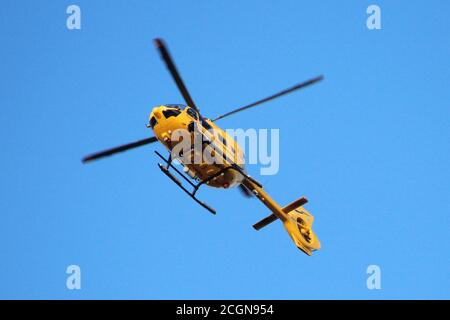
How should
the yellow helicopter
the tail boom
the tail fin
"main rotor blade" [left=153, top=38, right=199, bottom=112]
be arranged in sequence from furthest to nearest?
the tail fin → the tail boom → the yellow helicopter → "main rotor blade" [left=153, top=38, right=199, bottom=112]

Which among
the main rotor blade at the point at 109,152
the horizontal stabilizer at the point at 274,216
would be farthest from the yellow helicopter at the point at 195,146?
the horizontal stabilizer at the point at 274,216

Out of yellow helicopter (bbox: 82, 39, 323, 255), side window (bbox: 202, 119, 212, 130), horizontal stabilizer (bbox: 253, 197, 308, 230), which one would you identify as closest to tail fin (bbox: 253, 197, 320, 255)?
horizontal stabilizer (bbox: 253, 197, 308, 230)

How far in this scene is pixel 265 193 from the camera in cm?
2461

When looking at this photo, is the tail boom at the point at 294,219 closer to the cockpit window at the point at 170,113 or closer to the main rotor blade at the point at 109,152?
the cockpit window at the point at 170,113

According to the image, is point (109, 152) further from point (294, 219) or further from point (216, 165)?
point (294, 219)

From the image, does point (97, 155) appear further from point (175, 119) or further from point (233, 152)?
point (233, 152)

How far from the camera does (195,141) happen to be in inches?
862

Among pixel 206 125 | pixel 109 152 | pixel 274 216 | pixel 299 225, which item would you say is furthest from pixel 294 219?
pixel 109 152

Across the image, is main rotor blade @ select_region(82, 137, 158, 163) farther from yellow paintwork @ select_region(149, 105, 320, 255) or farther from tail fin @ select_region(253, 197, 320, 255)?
tail fin @ select_region(253, 197, 320, 255)

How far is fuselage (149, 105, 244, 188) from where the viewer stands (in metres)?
21.8

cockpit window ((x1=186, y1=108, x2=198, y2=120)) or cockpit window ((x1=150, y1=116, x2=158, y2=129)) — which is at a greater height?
cockpit window ((x1=186, y1=108, x2=198, y2=120))
